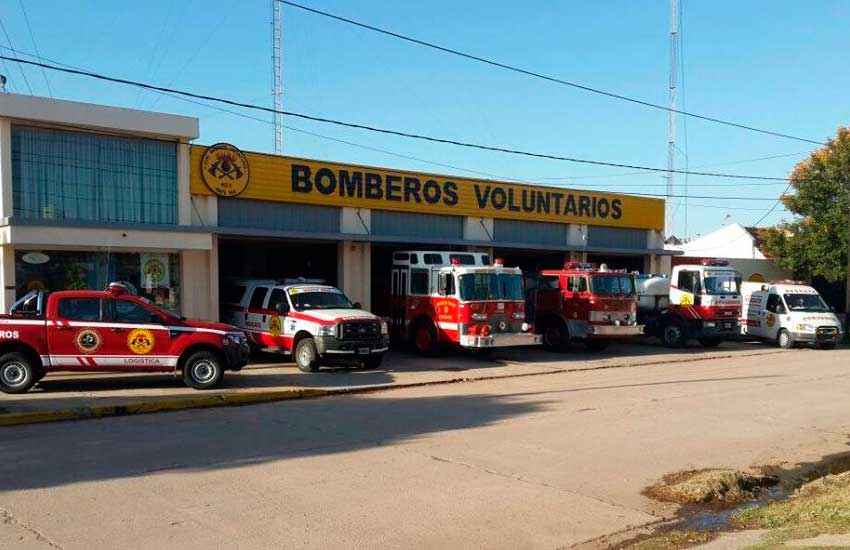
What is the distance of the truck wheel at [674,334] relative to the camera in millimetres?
25859

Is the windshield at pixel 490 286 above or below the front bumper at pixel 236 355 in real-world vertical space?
above

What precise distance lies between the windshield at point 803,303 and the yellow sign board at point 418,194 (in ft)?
24.3

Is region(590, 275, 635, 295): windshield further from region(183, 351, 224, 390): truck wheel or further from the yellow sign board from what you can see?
region(183, 351, 224, 390): truck wheel

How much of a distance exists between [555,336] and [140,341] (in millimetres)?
13614

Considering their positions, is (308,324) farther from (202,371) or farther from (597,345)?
(597,345)

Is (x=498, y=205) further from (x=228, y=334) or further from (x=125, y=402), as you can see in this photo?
(x=125, y=402)

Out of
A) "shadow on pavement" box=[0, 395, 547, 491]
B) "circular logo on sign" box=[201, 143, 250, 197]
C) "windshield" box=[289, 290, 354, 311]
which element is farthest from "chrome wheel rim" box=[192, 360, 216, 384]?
"circular logo on sign" box=[201, 143, 250, 197]

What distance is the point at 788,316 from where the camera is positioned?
85.6 feet

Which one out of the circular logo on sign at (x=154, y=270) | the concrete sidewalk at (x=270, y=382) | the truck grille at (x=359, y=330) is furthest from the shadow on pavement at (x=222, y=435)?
the circular logo on sign at (x=154, y=270)

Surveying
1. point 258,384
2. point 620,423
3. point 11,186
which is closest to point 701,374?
point 620,423

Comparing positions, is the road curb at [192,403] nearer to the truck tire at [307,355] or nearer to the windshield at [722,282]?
the truck tire at [307,355]

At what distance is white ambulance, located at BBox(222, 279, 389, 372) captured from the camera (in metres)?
16.7

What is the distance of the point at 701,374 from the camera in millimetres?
18234

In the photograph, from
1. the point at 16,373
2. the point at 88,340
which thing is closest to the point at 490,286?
the point at 88,340
